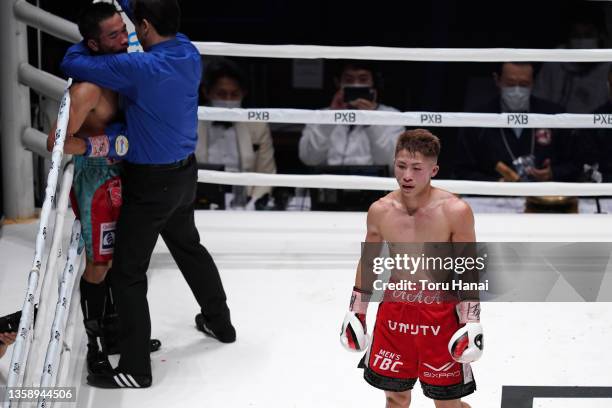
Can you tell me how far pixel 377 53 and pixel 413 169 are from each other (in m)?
1.66

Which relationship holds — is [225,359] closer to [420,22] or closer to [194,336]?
[194,336]

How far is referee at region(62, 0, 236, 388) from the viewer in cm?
294

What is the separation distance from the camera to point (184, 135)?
10.3ft

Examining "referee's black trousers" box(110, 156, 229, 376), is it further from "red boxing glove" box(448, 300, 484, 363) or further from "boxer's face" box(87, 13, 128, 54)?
"red boxing glove" box(448, 300, 484, 363)

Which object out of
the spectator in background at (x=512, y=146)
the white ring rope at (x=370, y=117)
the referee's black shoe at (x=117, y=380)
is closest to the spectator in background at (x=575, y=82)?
the spectator in background at (x=512, y=146)

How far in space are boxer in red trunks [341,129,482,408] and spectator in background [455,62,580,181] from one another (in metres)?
2.30

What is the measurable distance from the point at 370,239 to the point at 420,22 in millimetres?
3206

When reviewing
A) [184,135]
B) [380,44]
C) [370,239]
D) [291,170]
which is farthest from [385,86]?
[370,239]

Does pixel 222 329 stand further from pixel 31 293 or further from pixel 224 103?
pixel 224 103

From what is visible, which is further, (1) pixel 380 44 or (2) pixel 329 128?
(1) pixel 380 44

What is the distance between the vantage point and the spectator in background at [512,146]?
4.77 meters

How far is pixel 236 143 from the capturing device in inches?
193

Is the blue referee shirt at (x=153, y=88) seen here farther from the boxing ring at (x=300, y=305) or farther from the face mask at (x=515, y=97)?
the face mask at (x=515, y=97)

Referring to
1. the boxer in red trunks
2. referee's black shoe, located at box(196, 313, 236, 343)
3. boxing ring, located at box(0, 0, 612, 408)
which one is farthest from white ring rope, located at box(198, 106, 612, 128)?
the boxer in red trunks
